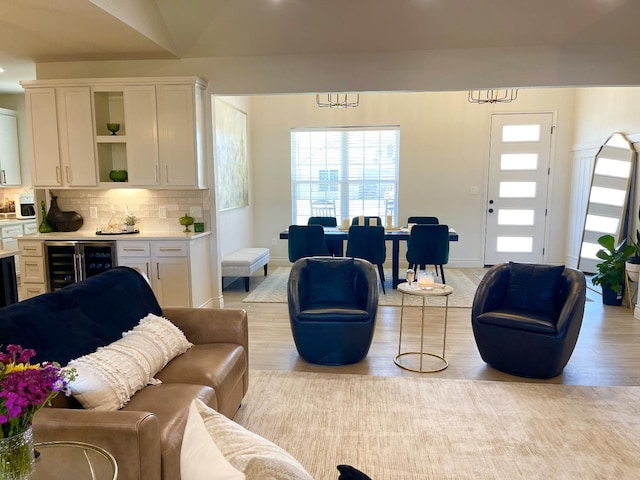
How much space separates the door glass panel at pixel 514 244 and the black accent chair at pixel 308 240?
3.31 m

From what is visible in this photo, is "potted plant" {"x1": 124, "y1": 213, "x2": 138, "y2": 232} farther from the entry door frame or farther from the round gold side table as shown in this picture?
the entry door frame

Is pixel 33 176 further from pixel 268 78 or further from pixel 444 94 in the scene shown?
pixel 444 94

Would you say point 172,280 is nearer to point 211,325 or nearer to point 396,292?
point 211,325

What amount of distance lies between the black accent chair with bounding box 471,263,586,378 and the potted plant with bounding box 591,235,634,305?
2186 mm

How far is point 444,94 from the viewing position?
7.03 meters

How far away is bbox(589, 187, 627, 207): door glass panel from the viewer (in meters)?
5.50

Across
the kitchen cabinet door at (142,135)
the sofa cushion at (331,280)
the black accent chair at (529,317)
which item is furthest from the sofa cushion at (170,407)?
the kitchen cabinet door at (142,135)

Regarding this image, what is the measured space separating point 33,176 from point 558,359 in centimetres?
534

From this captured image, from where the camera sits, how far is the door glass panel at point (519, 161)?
23.3 feet

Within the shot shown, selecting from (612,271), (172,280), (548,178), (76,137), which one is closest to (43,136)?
(76,137)

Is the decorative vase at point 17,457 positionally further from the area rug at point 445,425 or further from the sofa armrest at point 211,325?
the sofa armrest at point 211,325

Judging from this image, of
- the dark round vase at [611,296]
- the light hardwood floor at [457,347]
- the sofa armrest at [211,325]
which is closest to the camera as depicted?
the sofa armrest at [211,325]

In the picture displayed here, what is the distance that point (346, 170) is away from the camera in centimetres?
744

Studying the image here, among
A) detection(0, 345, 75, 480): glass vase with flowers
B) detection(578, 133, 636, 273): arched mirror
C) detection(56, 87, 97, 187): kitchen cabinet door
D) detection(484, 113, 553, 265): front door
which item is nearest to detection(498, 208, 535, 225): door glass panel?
detection(484, 113, 553, 265): front door
